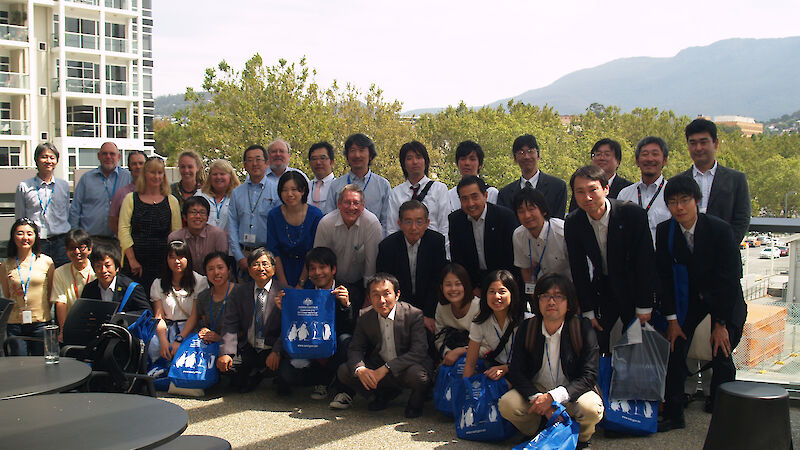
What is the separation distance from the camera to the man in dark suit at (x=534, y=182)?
561 cm

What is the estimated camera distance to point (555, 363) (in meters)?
4.13

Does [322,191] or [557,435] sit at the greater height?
[322,191]

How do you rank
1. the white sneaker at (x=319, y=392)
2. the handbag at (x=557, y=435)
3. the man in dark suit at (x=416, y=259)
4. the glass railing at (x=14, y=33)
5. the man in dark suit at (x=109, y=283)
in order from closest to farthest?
the handbag at (x=557, y=435) < the man in dark suit at (x=416, y=259) < the white sneaker at (x=319, y=392) < the man in dark suit at (x=109, y=283) < the glass railing at (x=14, y=33)

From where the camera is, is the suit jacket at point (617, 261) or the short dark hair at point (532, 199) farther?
the short dark hair at point (532, 199)

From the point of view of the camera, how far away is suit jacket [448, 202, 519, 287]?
16.2 ft

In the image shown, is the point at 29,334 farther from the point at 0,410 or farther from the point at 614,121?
the point at 614,121

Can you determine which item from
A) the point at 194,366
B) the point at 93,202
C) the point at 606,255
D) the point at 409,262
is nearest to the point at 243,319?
the point at 194,366

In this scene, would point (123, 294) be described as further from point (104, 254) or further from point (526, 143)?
point (526, 143)

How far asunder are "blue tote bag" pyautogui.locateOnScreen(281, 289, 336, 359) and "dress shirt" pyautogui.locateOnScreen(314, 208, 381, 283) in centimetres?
50

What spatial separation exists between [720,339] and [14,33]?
4566cm

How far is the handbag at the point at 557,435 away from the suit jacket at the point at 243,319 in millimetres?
2194

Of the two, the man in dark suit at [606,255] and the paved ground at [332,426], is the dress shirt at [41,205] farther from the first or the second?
the man in dark suit at [606,255]

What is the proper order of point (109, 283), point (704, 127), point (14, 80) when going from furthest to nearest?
1. point (14, 80)
2. point (109, 283)
3. point (704, 127)

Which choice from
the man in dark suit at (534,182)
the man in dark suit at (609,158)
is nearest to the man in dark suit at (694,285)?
the man in dark suit at (609,158)
